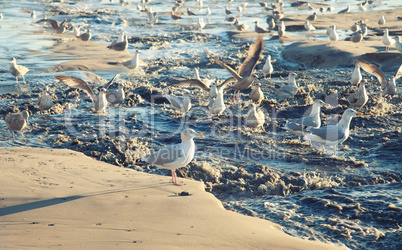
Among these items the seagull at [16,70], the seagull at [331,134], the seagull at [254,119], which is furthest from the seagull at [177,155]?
the seagull at [16,70]

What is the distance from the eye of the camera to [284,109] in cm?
1088

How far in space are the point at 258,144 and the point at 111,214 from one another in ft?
14.8

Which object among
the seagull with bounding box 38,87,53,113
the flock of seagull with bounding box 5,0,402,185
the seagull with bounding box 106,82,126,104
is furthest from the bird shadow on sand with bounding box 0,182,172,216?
the seagull with bounding box 106,82,126,104

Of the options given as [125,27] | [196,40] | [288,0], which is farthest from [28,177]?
[288,0]

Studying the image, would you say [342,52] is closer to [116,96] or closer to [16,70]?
[116,96]

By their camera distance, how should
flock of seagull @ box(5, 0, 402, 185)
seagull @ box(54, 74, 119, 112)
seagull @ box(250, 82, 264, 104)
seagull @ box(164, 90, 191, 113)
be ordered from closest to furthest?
flock of seagull @ box(5, 0, 402, 185) < seagull @ box(54, 74, 119, 112) < seagull @ box(164, 90, 191, 113) < seagull @ box(250, 82, 264, 104)

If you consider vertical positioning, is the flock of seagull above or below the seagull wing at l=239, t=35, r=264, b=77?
below

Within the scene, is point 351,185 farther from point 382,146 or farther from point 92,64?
point 92,64

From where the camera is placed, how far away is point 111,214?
4.90m

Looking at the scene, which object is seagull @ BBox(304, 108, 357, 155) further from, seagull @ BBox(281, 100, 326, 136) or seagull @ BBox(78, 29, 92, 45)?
seagull @ BBox(78, 29, 92, 45)

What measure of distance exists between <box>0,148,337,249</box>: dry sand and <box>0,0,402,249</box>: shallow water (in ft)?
2.48

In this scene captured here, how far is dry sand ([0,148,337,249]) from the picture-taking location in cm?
424

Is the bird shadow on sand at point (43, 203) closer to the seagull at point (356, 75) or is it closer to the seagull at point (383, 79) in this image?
the seagull at point (383, 79)

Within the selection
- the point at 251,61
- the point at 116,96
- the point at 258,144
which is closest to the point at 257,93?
the point at 251,61
